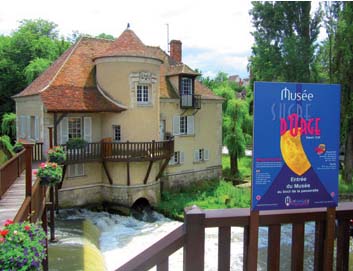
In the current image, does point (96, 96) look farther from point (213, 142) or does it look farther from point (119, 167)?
point (213, 142)

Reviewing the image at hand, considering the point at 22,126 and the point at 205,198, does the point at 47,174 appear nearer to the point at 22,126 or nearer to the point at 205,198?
the point at 22,126

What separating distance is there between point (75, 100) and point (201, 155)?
992cm

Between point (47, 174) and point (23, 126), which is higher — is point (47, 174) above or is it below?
below

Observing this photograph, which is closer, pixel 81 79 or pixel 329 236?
pixel 329 236

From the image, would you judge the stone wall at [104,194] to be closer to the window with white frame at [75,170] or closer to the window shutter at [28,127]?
the window with white frame at [75,170]

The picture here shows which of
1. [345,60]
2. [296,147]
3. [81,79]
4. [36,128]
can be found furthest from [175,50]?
[296,147]

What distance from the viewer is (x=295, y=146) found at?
2234 mm

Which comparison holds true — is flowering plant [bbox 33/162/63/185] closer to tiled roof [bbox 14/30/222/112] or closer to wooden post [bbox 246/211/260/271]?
tiled roof [bbox 14/30/222/112]

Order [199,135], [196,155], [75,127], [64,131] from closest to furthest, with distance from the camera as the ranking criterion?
[64,131] → [75,127] → [196,155] → [199,135]

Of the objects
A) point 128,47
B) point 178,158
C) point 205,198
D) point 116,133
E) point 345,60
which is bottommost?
point 205,198

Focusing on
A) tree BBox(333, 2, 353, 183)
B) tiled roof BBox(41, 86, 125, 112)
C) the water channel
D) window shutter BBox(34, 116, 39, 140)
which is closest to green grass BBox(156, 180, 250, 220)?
the water channel

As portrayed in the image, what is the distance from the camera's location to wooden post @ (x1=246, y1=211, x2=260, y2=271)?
2.20m

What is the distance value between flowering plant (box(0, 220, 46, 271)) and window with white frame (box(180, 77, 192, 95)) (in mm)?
18694

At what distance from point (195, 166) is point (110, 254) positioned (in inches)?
438
